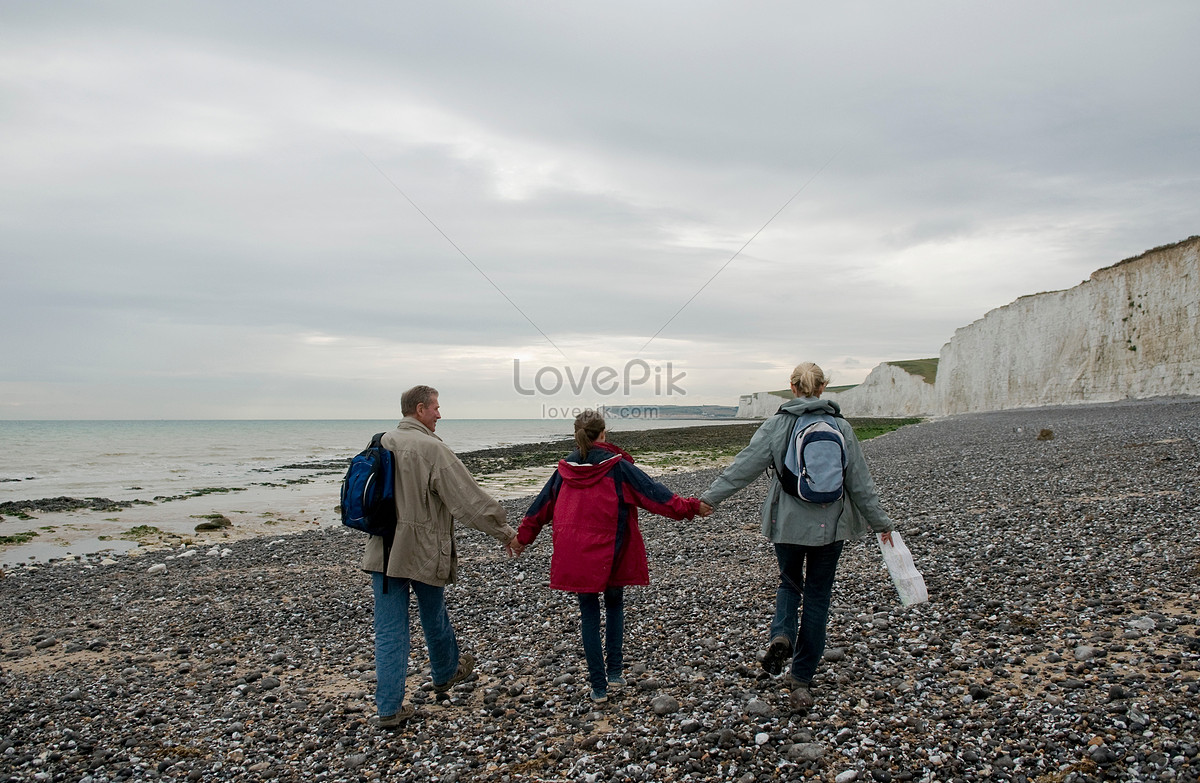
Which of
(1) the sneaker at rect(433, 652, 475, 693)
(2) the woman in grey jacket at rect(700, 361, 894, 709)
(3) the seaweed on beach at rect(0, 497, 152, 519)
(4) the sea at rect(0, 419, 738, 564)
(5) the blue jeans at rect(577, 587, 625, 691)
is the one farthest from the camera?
(3) the seaweed on beach at rect(0, 497, 152, 519)

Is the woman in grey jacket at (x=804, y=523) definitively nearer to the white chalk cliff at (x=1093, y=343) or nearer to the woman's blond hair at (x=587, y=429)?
the woman's blond hair at (x=587, y=429)

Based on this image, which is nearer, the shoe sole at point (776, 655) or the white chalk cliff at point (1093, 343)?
the shoe sole at point (776, 655)

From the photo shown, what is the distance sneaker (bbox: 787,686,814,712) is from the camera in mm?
4742

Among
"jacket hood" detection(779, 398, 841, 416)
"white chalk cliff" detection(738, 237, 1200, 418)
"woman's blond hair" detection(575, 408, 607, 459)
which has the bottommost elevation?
"woman's blond hair" detection(575, 408, 607, 459)

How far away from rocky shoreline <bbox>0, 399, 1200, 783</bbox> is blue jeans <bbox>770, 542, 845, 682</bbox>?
0.95ft

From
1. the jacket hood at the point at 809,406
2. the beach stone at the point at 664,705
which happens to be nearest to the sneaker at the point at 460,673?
the beach stone at the point at 664,705

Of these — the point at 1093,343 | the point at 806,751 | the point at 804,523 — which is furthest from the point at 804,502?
the point at 1093,343

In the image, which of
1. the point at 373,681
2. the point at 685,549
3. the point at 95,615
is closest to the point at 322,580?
the point at 95,615

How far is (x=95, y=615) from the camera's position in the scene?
31.0 ft

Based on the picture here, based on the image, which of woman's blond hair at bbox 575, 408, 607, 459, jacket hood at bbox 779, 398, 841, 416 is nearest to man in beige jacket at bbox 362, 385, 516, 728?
woman's blond hair at bbox 575, 408, 607, 459

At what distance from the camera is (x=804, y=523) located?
480cm

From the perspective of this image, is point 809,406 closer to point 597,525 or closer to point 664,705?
point 597,525

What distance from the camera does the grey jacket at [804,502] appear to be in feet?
15.7

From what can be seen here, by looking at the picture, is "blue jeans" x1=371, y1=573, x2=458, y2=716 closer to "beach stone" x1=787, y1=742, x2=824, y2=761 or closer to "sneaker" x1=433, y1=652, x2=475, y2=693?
"sneaker" x1=433, y1=652, x2=475, y2=693
